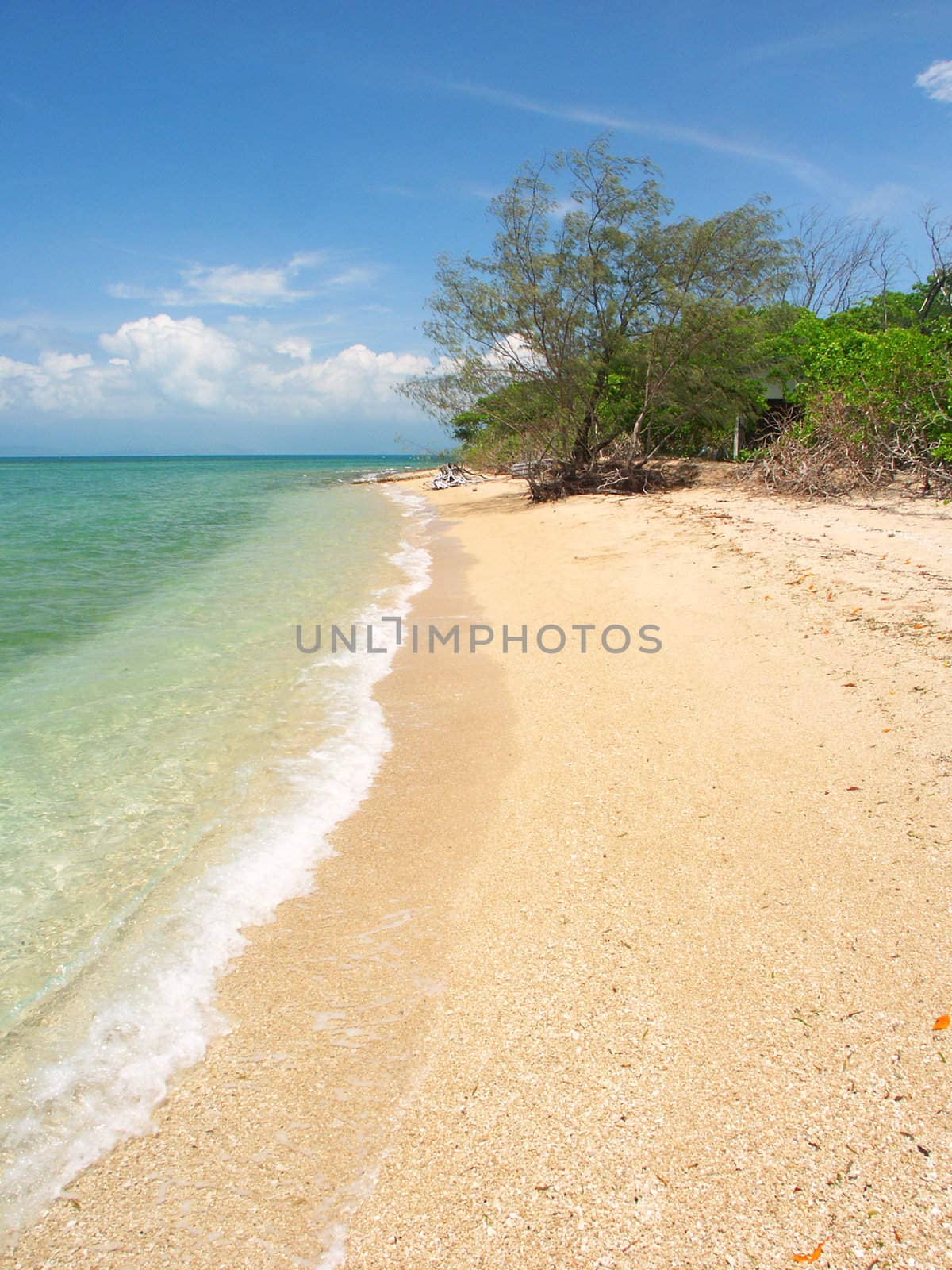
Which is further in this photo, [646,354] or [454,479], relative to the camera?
[454,479]

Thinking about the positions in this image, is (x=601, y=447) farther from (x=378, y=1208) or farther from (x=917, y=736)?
(x=378, y=1208)

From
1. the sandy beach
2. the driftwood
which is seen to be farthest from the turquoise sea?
the driftwood

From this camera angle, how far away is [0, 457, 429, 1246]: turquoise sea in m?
2.46

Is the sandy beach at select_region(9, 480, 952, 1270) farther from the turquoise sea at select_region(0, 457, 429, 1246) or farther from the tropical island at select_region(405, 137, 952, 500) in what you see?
the tropical island at select_region(405, 137, 952, 500)

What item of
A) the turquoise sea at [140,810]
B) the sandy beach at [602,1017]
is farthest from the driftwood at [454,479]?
the sandy beach at [602,1017]

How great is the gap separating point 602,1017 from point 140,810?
9.82 feet

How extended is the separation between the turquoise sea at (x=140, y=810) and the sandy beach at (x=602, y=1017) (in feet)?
0.71

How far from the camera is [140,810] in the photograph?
419cm

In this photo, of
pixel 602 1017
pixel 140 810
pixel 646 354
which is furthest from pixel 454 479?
pixel 602 1017

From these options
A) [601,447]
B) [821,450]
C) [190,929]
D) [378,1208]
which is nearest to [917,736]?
[378,1208]

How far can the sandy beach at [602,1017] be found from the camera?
182 cm

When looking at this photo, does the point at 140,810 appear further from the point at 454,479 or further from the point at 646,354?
the point at 454,479

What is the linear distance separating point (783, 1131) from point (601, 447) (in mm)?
19408

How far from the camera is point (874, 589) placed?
686cm
